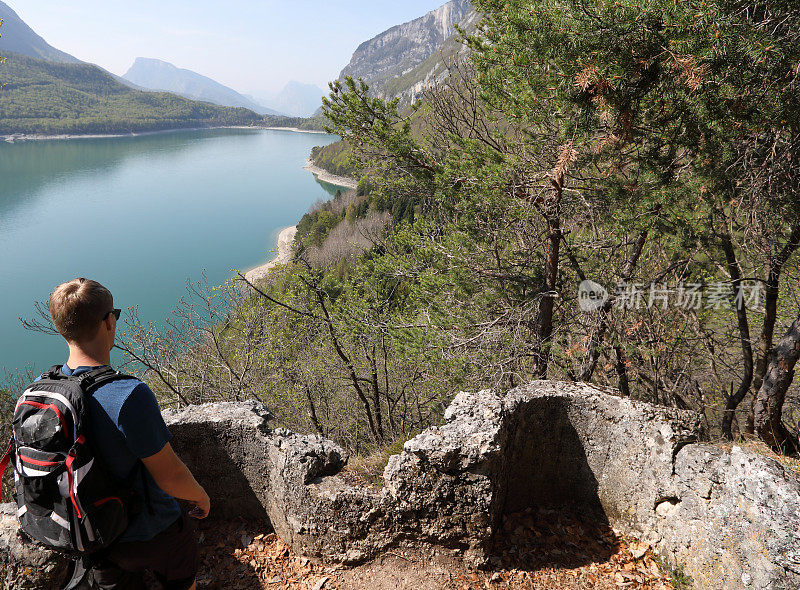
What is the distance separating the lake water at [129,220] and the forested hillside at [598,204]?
3.79 metres

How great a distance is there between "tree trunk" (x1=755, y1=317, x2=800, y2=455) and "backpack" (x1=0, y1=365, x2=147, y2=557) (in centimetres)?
848

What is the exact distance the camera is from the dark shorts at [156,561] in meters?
2.86

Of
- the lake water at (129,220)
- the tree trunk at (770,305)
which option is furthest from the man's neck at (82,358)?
the tree trunk at (770,305)

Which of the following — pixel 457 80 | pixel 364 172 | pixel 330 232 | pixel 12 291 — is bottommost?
pixel 12 291

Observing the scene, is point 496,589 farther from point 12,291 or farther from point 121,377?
point 12,291

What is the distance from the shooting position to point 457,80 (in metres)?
9.69

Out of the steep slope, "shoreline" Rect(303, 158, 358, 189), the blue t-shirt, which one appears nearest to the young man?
the blue t-shirt

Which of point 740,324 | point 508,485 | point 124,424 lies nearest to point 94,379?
point 124,424

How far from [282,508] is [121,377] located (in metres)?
2.43

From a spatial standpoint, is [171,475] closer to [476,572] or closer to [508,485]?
[476,572]

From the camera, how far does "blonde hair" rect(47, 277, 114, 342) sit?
2424 millimetres

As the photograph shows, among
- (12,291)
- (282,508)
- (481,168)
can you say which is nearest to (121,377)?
(282,508)

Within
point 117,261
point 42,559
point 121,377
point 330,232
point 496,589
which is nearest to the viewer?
point 121,377

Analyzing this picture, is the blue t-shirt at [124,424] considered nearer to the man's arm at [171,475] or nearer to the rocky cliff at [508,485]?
the man's arm at [171,475]
